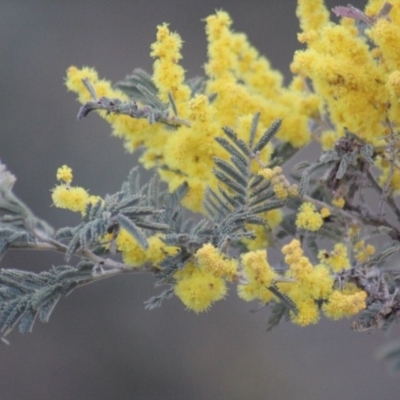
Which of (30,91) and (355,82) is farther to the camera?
(30,91)

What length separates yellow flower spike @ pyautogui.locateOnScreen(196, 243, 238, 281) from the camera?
0.42 metres

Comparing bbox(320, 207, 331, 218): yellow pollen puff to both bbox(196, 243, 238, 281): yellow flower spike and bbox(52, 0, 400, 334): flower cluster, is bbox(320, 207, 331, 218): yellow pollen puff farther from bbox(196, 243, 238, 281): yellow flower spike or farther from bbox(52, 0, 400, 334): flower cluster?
bbox(196, 243, 238, 281): yellow flower spike

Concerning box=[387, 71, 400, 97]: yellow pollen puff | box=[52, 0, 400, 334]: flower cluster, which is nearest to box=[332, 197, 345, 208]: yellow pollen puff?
box=[52, 0, 400, 334]: flower cluster

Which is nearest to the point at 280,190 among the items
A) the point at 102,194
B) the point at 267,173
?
the point at 267,173

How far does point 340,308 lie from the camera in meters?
0.43

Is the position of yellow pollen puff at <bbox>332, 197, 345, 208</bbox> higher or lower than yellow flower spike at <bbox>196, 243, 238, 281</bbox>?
higher

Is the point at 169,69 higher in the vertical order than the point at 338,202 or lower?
higher

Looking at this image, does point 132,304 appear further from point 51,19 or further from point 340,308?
point 340,308

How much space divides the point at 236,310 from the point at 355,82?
3.72ft

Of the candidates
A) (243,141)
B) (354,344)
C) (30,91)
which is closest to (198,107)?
(243,141)

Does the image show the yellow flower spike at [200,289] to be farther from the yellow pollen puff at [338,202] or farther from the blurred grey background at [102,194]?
the blurred grey background at [102,194]

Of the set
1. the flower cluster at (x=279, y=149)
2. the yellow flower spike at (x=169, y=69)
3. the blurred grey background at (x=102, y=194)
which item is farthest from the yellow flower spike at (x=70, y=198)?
the blurred grey background at (x=102, y=194)

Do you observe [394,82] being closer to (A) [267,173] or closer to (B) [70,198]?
(A) [267,173]

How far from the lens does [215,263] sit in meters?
0.42
